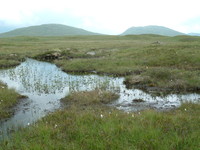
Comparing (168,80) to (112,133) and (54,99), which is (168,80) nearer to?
(54,99)

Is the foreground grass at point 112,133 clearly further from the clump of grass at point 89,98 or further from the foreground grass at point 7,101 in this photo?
the foreground grass at point 7,101

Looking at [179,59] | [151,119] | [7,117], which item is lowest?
[7,117]

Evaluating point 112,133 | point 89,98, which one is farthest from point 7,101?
point 112,133

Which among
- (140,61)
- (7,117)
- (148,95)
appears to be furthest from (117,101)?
(140,61)

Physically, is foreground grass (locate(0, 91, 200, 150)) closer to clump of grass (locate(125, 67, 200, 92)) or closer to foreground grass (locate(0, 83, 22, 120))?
foreground grass (locate(0, 83, 22, 120))

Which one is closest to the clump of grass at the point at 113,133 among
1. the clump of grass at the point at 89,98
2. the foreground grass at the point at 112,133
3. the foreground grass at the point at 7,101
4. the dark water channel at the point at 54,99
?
the foreground grass at the point at 112,133

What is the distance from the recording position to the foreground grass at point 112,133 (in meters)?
6.73

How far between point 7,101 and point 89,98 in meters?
A: 5.46

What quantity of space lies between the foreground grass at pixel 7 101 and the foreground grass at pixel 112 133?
3307 mm

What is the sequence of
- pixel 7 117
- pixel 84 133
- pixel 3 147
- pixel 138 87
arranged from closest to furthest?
pixel 3 147 → pixel 84 133 → pixel 7 117 → pixel 138 87

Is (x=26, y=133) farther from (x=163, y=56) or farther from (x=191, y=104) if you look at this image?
(x=163, y=56)

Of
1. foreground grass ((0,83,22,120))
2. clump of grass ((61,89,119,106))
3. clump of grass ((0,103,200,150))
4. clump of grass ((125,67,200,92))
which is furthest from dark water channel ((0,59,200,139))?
clump of grass ((0,103,200,150))

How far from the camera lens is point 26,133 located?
26.6 feet

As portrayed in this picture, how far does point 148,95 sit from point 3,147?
10.7 metres
